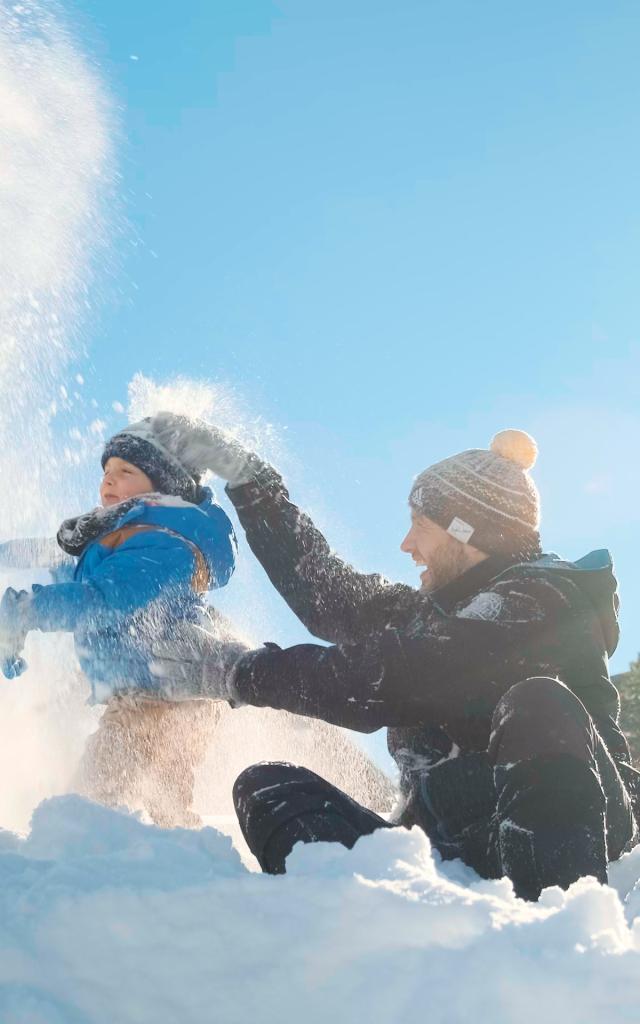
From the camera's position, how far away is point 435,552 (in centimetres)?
306

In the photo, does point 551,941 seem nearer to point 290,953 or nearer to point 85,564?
point 290,953

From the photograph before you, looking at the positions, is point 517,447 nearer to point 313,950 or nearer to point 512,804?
point 512,804

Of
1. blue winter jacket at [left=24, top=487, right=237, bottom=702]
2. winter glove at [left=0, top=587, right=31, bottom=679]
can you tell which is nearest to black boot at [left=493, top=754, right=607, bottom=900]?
blue winter jacket at [left=24, top=487, right=237, bottom=702]

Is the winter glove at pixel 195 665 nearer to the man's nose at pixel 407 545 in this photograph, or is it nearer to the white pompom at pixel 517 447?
the man's nose at pixel 407 545

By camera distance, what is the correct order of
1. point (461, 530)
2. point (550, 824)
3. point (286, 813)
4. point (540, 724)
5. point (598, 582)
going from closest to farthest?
point (550, 824) → point (540, 724) → point (286, 813) → point (598, 582) → point (461, 530)

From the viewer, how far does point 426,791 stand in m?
2.52

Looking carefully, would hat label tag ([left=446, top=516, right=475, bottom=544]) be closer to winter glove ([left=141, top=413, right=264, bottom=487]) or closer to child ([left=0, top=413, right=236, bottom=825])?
winter glove ([left=141, top=413, right=264, bottom=487])

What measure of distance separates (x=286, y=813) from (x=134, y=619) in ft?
4.86

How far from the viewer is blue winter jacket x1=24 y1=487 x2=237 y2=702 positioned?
352 centimetres

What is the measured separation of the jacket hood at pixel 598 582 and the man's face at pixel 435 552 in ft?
0.92

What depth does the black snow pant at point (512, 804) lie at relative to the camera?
6.35 ft

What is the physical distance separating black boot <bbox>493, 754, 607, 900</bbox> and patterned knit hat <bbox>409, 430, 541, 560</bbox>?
0.98m

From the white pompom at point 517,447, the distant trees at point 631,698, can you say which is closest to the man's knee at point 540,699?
the white pompom at point 517,447

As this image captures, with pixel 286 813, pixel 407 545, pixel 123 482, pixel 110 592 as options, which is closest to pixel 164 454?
pixel 123 482
